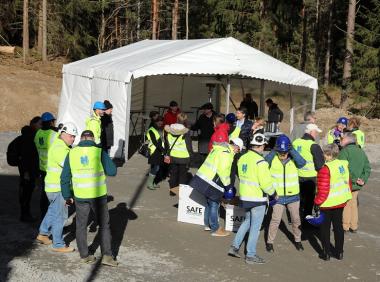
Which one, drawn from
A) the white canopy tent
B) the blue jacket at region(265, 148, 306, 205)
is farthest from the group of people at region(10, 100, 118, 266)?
the white canopy tent

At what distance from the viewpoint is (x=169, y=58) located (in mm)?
14398

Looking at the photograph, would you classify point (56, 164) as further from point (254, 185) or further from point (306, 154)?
point (306, 154)

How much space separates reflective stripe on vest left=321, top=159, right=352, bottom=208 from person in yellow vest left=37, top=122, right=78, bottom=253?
326cm

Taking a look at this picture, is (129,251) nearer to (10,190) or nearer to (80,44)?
(10,190)

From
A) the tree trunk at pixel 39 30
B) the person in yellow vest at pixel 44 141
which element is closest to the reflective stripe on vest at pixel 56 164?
the person in yellow vest at pixel 44 141

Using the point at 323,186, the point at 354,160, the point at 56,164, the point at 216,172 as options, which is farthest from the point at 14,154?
the point at 354,160

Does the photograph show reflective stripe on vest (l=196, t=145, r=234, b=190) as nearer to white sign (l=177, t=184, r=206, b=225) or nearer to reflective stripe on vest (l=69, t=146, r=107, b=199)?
white sign (l=177, t=184, r=206, b=225)

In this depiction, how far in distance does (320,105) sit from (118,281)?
27786mm

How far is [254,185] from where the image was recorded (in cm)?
696

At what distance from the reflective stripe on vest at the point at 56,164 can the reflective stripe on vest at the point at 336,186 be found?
3.32m

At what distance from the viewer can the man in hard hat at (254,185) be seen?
689cm

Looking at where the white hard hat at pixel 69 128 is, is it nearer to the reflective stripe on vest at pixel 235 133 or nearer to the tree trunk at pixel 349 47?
the reflective stripe on vest at pixel 235 133

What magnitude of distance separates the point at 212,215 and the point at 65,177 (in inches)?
97.5

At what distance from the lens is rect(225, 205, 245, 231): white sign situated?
850 cm
